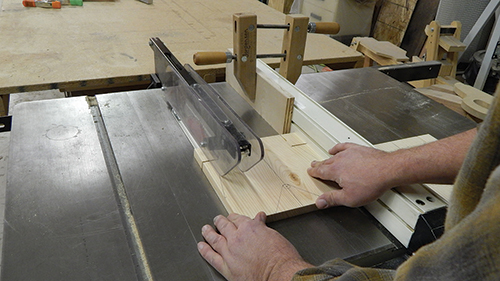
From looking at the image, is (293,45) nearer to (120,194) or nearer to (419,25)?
(120,194)

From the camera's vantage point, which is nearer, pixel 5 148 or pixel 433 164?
pixel 433 164

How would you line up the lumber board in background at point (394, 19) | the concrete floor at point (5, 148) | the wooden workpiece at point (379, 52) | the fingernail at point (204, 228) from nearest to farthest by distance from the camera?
the fingernail at point (204, 228), the concrete floor at point (5, 148), the wooden workpiece at point (379, 52), the lumber board in background at point (394, 19)

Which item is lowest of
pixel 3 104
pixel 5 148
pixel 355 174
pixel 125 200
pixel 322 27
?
pixel 5 148

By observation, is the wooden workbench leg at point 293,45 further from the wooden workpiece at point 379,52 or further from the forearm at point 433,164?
the wooden workpiece at point 379,52

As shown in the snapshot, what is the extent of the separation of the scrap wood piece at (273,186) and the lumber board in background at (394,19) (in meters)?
3.68

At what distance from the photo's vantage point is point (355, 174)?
37.5 inches

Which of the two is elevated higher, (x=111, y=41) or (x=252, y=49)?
(x=252, y=49)

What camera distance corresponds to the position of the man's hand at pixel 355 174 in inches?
35.8

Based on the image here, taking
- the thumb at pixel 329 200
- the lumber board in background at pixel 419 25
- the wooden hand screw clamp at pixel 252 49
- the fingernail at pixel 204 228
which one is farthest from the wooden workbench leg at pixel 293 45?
the lumber board in background at pixel 419 25

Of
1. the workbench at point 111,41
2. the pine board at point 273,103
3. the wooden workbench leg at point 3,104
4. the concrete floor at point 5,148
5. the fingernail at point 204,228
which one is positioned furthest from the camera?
the concrete floor at point 5,148

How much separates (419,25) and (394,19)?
322 mm

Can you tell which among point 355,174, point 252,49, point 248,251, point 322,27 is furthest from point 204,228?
point 322,27

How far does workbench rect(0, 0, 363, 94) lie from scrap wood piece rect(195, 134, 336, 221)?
94 cm

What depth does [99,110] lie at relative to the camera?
139cm
